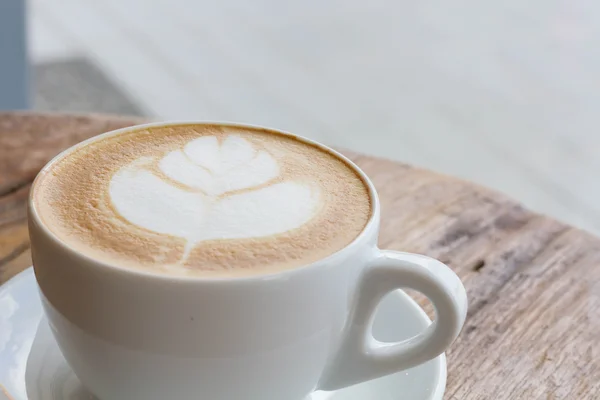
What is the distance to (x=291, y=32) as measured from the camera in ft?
10.2

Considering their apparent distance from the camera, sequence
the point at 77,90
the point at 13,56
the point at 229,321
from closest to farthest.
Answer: the point at 229,321 → the point at 13,56 → the point at 77,90

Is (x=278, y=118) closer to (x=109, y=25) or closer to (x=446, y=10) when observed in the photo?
(x=109, y=25)

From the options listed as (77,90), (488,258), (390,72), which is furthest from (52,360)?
(390,72)

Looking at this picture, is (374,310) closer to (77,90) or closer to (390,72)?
(77,90)

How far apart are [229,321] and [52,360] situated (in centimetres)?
19

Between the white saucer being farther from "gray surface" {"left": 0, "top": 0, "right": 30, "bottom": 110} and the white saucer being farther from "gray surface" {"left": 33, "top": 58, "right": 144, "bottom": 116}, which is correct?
"gray surface" {"left": 33, "top": 58, "right": 144, "bottom": 116}

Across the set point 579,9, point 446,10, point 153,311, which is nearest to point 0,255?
point 153,311

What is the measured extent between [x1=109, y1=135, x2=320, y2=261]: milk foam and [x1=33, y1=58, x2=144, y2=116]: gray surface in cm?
178

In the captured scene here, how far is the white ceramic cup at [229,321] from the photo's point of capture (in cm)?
40

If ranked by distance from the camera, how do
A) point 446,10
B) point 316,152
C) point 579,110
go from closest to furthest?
point 316,152 → point 579,110 → point 446,10

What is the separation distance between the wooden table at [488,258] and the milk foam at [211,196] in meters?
0.19

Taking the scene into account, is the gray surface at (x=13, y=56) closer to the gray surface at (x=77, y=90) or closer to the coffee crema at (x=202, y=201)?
the gray surface at (x=77, y=90)

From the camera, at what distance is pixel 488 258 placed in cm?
68

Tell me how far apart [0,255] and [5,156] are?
0.16 meters
